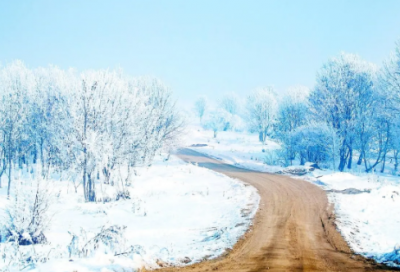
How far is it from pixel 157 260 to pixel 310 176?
Result: 76.0ft

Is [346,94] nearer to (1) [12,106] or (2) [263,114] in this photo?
(2) [263,114]

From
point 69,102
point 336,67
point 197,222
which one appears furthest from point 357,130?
point 69,102

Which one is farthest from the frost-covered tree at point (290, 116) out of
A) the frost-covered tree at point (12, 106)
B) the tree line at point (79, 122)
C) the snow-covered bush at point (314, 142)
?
the frost-covered tree at point (12, 106)

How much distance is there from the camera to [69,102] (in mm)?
22266

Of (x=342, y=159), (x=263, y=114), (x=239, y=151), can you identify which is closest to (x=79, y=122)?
(x=342, y=159)

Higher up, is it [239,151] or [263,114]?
[263,114]

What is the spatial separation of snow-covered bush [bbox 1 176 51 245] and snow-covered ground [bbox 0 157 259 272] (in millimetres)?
501

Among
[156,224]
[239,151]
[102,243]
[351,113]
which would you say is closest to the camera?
[102,243]

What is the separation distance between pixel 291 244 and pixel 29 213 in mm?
10363

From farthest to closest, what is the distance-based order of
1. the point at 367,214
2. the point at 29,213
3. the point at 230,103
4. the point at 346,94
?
1. the point at 230,103
2. the point at 346,94
3. the point at 367,214
4. the point at 29,213

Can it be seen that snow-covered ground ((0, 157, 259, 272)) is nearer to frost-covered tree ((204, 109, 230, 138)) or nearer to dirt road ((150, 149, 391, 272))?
dirt road ((150, 149, 391, 272))

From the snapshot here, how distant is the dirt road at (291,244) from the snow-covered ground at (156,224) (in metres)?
0.71

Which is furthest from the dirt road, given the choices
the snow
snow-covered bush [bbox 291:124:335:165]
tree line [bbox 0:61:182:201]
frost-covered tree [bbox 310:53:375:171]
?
frost-covered tree [bbox 310:53:375:171]

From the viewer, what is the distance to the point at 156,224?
1472 cm
